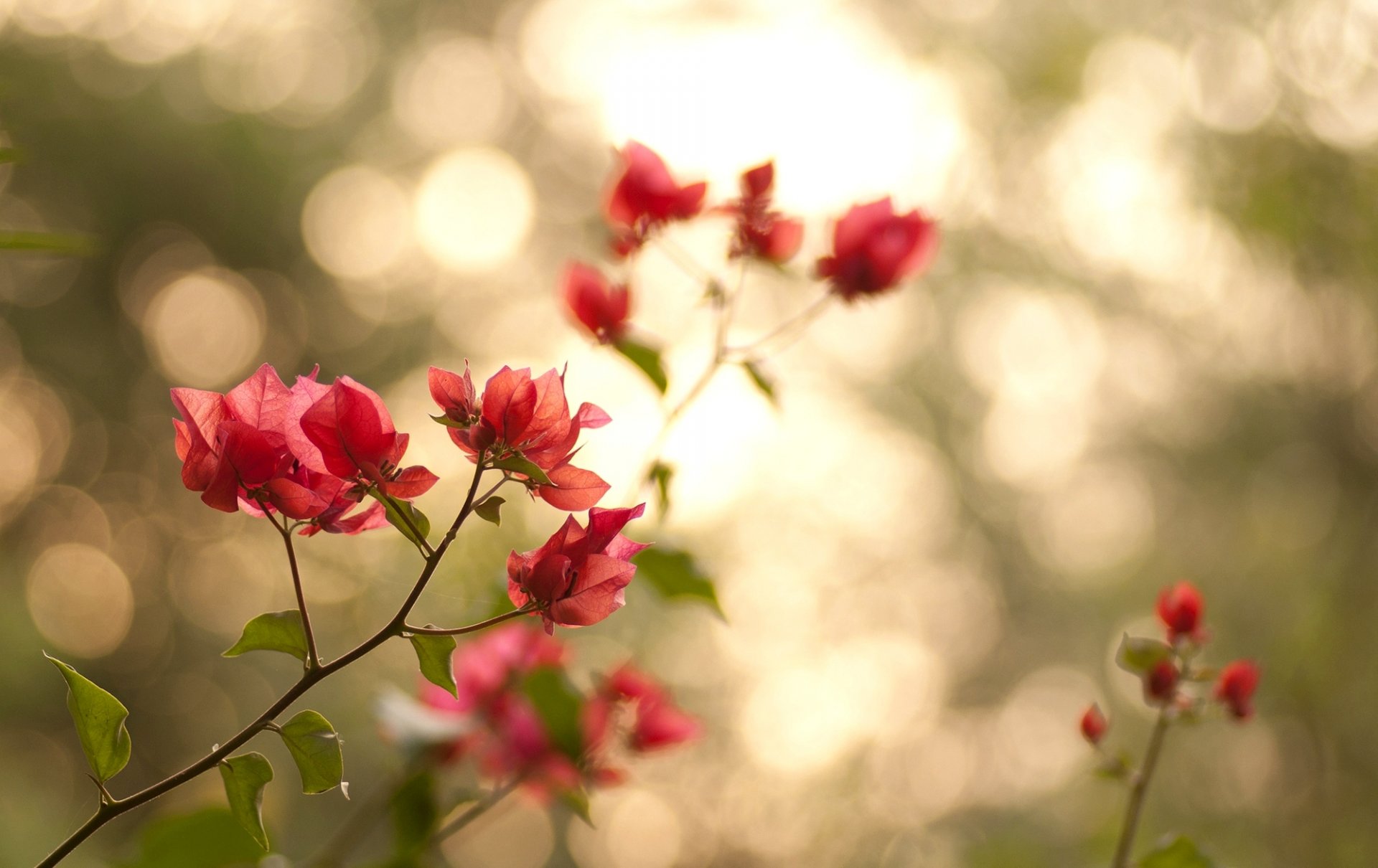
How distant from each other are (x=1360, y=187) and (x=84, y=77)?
538cm

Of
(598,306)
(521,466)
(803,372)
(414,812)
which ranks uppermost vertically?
(521,466)

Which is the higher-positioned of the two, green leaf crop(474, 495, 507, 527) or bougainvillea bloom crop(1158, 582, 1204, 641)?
green leaf crop(474, 495, 507, 527)

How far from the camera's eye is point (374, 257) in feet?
18.4

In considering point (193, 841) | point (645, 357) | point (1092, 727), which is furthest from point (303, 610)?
Result: point (1092, 727)

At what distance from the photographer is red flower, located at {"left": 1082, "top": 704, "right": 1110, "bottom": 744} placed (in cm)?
72

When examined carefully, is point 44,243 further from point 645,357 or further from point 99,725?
point 645,357

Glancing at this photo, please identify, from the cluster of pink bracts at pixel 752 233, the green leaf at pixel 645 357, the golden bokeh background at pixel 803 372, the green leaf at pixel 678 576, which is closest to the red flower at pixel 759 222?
the cluster of pink bracts at pixel 752 233

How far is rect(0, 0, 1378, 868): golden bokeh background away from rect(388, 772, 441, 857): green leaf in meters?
2.31

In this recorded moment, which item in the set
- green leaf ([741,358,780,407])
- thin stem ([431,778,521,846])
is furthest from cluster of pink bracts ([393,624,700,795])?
green leaf ([741,358,780,407])

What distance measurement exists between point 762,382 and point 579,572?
386 millimetres

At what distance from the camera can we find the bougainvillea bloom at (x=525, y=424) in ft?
1.29

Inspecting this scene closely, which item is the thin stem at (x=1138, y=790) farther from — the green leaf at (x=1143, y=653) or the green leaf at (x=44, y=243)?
the green leaf at (x=44, y=243)

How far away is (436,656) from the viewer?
39 centimetres

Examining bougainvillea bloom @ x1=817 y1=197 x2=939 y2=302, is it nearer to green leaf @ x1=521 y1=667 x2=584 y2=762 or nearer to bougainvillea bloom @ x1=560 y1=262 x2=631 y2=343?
bougainvillea bloom @ x1=560 y1=262 x2=631 y2=343
